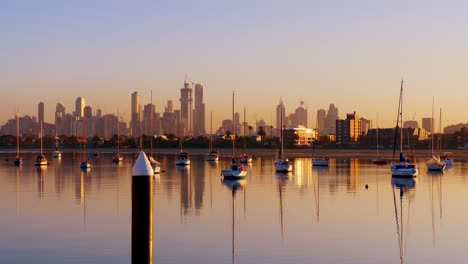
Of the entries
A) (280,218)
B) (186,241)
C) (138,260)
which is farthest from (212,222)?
(138,260)

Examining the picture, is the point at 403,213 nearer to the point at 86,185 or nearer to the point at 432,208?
the point at 432,208

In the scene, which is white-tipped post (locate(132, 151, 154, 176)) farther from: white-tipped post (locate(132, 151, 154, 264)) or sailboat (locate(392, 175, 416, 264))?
sailboat (locate(392, 175, 416, 264))

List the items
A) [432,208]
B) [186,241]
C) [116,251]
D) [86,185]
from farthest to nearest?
[86,185], [432,208], [186,241], [116,251]

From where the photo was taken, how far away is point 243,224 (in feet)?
129

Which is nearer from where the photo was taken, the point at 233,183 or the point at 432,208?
the point at 432,208

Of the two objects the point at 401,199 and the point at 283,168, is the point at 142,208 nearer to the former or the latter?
the point at 401,199

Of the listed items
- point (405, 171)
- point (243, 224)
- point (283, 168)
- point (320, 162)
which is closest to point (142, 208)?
point (243, 224)

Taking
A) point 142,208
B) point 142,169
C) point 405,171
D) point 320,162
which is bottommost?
point 320,162

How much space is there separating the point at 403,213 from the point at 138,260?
32.4m

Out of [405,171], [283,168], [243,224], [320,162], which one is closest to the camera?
[243,224]

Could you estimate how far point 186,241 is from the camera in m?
32.7

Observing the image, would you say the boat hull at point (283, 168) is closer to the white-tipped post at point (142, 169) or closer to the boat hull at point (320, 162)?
the boat hull at point (320, 162)

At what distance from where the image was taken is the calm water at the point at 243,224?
29672 mm

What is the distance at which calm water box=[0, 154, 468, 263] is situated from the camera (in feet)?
97.3
